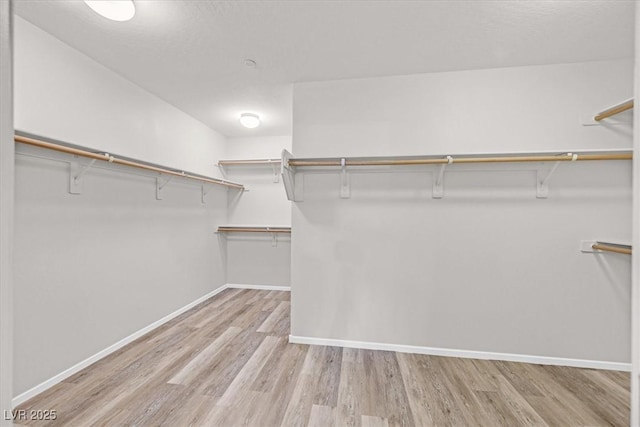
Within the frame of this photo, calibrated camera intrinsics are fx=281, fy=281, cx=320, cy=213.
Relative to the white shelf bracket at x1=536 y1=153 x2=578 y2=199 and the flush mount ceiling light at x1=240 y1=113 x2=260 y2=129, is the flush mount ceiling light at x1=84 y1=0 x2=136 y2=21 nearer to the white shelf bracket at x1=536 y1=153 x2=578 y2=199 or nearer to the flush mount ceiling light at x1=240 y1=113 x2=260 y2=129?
the flush mount ceiling light at x1=240 y1=113 x2=260 y2=129

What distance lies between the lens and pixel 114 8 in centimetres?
156

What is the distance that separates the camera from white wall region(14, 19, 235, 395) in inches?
68.9

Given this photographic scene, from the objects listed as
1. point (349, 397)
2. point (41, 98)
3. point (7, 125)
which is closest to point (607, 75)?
point (349, 397)

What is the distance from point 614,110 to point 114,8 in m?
3.20

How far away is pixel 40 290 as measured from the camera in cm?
183

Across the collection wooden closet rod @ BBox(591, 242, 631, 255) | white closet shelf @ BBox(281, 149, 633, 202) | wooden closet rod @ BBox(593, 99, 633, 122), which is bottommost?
wooden closet rod @ BBox(591, 242, 631, 255)

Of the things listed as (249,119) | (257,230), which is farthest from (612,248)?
(257,230)

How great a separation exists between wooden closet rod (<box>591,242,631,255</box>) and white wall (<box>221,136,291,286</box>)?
3245mm

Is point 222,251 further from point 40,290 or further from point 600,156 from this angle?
point 600,156

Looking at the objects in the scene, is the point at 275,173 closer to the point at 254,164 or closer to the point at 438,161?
the point at 254,164

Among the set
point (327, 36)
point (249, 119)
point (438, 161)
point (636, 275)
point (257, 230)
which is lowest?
point (257, 230)

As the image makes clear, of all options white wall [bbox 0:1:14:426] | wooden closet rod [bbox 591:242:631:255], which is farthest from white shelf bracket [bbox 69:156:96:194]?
wooden closet rod [bbox 591:242:631:255]

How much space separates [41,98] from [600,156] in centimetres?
379

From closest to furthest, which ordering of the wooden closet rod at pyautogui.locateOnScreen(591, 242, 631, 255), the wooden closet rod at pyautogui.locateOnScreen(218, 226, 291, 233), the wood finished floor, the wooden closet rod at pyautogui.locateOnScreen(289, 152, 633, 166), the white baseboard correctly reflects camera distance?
the wood finished floor, the wooden closet rod at pyautogui.locateOnScreen(591, 242, 631, 255), the wooden closet rod at pyautogui.locateOnScreen(289, 152, 633, 166), the white baseboard, the wooden closet rod at pyautogui.locateOnScreen(218, 226, 291, 233)
